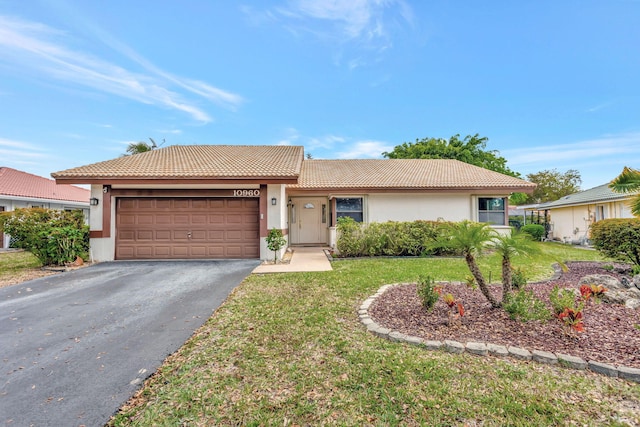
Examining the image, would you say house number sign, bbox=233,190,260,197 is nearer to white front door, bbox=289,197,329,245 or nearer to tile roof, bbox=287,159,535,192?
tile roof, bbox=287,159,535,192

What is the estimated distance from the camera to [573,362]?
2916 millimetres

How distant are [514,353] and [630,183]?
15.6ft

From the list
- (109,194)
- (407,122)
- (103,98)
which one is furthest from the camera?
(407,122)

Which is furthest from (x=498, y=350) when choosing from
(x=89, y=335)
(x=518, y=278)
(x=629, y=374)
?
(x=89, y=335)

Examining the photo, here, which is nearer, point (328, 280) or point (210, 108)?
point (328, 280)

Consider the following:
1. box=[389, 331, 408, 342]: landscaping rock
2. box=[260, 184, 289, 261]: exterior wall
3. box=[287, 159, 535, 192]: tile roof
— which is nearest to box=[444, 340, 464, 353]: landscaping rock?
box=[389, 331, 408, 342]: landscaping rock

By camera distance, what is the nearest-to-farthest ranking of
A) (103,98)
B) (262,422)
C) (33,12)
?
(262,422)
(33,12)
(103,98)

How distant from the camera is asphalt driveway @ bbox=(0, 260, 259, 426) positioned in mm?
2529

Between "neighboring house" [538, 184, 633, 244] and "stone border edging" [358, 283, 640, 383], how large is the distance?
16059mm

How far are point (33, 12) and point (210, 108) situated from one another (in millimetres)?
9302

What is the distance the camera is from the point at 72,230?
9273 mm

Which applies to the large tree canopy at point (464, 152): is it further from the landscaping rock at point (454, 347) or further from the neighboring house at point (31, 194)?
the neighboring house at point (31, 194)

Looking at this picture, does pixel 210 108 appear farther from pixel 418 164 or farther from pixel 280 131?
pixel 418 164

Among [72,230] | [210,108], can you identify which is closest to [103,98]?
[210,108]
